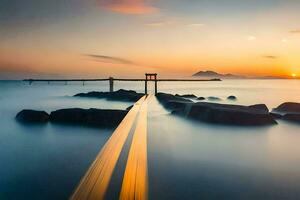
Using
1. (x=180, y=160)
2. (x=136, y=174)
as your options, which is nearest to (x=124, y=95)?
(x=180, y=160)

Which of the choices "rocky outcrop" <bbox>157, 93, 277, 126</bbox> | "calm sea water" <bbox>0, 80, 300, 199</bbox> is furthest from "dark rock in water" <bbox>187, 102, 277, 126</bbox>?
"calm sea water" <bbox>0, 80, 300, 199</bbox>

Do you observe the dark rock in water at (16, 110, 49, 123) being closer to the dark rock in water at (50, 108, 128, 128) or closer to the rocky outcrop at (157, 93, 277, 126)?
the dark rock in water at (50, 108, 128, 128)

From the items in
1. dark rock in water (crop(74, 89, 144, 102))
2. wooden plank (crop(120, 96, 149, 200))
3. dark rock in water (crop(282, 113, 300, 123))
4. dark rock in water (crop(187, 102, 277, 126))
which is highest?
wooden plank (crop(120, 96, 149, 200))

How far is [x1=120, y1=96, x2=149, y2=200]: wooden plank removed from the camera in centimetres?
532

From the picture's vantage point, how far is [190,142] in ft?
52.3

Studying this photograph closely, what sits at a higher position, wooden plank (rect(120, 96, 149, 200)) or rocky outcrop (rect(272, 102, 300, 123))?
wooden plank (rect(120, 96, 149, 200))

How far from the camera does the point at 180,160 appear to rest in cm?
1192

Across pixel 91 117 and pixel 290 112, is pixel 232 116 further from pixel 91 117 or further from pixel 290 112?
pixel 91 117

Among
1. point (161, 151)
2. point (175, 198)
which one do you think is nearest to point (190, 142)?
point (161, 151)

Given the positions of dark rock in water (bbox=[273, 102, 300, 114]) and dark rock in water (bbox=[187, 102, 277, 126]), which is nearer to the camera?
dark rock in water (bbox=[187, 102, 277, 126])

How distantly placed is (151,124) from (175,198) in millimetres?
12633

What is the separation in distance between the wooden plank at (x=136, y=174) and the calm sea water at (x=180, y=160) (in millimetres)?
848

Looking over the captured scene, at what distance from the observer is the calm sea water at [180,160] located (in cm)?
878

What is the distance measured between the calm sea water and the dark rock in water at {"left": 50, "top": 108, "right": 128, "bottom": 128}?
3.72 ft
